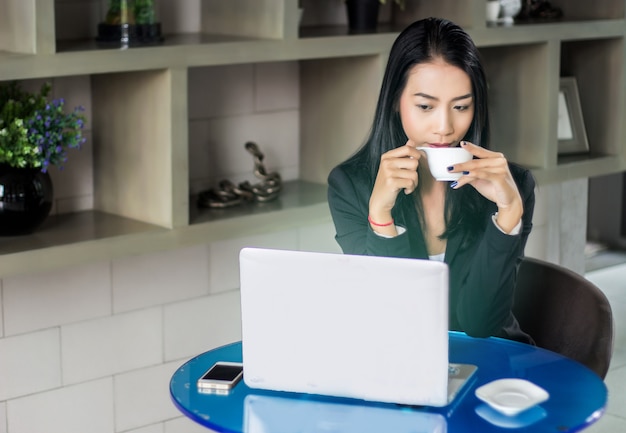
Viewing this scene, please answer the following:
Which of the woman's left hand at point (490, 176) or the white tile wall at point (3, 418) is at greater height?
the woman's left hand at point (490, 176)

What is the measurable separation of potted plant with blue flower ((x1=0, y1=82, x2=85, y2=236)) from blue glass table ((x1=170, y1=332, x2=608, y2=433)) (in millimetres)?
726

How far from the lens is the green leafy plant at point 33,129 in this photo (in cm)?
236

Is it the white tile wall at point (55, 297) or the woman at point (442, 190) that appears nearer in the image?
the woman at point (442, 190)

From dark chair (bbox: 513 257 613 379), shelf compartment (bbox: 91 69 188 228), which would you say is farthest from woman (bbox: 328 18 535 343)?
shelf compartment (bbox: 91 69 188 228)

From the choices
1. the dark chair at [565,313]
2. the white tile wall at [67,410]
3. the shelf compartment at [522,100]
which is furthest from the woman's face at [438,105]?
the white tile wall at [67,410]

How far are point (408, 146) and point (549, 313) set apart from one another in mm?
577

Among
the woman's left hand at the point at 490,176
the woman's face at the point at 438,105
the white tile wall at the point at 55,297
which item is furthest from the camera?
the white tile wall at the point at 55,297

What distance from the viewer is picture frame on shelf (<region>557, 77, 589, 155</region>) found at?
3.58 m

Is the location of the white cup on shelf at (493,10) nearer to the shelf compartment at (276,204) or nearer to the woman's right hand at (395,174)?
the shelf compartment at (276,204)

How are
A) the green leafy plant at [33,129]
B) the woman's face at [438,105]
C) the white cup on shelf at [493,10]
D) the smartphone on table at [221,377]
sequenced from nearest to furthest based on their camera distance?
1. the smartphone on table at [221,377]
2. the woman's face at [438,105]
3. the green leafy plant at [33,129]
4. the white cup on shelf at [493,10]

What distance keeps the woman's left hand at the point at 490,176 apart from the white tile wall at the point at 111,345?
116 cm

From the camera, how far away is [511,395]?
1.75 m

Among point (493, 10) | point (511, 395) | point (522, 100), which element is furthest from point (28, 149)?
point (522, 100)

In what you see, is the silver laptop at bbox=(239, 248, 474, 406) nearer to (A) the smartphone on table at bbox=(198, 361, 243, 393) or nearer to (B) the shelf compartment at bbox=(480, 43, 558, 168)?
(A) the smartphone on table at bbox=(198, 361, 243, 393)
